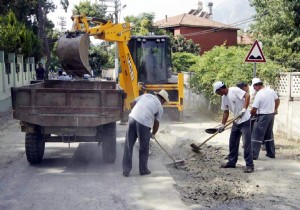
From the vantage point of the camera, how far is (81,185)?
6.77 m

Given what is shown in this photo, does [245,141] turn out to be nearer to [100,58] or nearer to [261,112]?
[261,112]

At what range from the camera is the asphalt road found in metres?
5.80

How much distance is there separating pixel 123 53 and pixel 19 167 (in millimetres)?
5936

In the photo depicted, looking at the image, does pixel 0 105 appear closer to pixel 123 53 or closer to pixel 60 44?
pixel 123 53

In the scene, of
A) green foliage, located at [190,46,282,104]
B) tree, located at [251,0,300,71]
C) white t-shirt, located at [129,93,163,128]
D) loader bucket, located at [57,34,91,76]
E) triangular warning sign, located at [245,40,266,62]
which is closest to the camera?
white t-shirt, located at [129,93,163,128]

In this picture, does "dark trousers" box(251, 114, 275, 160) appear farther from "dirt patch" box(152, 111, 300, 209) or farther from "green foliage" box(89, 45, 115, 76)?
"green foliage" box(89, 45, 115, 76)

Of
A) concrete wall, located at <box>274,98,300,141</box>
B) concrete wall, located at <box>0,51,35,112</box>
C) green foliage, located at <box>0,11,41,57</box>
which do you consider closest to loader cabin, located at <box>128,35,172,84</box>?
concrete wall, located at <box>274,98,300,141</box>

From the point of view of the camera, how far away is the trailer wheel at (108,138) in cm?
802

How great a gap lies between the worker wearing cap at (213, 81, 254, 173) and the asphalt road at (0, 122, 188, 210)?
1455mm

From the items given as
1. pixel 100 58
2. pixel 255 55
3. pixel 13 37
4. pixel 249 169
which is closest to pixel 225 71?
pixel 255 55

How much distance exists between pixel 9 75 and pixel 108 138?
1626cm

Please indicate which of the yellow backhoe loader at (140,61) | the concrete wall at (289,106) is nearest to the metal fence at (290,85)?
the concrete wall at (289,106)

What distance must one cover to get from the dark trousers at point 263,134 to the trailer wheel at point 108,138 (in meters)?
3.13

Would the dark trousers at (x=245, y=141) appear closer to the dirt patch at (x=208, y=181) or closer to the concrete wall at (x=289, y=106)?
the dirt patch at (x=208, y=181)
